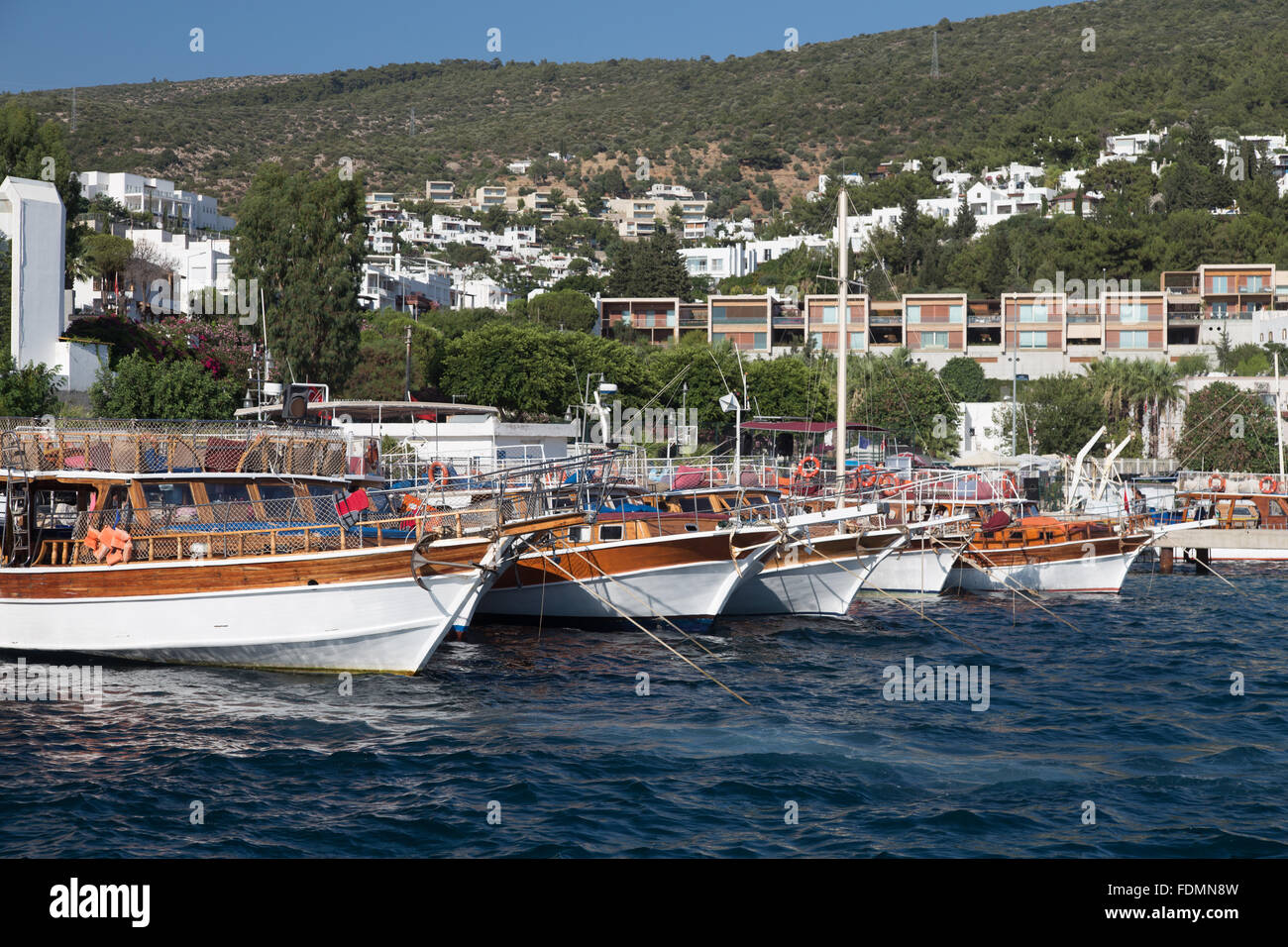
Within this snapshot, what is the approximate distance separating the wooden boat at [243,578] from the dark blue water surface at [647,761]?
0.62m

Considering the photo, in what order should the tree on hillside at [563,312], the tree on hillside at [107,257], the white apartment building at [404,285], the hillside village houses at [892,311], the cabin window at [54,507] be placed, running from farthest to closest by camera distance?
1. the white apartment building at [404,285]
2. the tree on hillside at [563,312]
3. the hillside village houses at [892,311]
4. the tree on hillside at [107,257]
5. the cabin window at [54,507]

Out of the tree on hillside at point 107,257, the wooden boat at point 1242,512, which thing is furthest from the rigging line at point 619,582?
the tree on hillside at point 107,257

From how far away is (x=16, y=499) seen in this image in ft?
75.7

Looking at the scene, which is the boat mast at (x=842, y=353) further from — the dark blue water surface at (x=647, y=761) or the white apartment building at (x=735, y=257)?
the white apartment building at (x=735, y=257)

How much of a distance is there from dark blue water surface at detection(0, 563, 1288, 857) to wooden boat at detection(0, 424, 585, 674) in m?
0.62

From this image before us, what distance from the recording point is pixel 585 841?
521 inches

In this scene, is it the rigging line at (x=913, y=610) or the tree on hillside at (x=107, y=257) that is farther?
the tree on hillside at (x=107, y=257)

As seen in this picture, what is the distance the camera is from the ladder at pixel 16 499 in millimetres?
22109

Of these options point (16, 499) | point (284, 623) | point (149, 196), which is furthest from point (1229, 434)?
point (149, 196)

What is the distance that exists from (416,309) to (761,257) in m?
61.6

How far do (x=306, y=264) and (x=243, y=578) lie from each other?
38166 millimetres

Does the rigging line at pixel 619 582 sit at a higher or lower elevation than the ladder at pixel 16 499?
lower

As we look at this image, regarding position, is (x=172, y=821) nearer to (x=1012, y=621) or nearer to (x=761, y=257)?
(x=1012, y=621)
